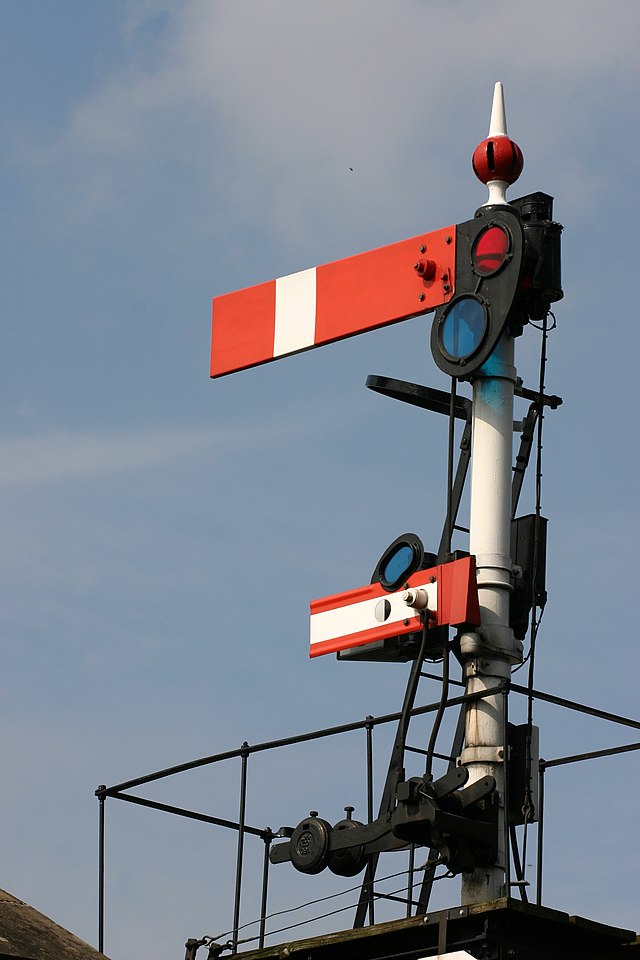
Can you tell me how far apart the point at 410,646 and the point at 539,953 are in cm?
244

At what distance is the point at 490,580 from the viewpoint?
1186 cm

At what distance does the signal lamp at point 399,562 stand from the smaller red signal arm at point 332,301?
1.74 metres

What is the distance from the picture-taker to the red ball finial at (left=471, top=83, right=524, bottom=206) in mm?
12727

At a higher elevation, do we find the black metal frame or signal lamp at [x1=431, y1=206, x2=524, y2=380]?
signal lamp at [x1=431, y1=206, x2=524, y2=380]

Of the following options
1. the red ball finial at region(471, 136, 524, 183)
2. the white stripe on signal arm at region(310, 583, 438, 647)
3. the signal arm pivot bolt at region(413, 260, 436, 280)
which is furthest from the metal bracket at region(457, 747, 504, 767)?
the red ball finial at region(471, 136, 524, 183)

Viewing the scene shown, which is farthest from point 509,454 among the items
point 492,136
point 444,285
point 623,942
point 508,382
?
point 623,942

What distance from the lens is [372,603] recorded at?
1202 cm

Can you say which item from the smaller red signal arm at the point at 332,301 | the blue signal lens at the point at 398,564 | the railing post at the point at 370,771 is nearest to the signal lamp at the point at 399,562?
the blue signal lens at the point at 398,564

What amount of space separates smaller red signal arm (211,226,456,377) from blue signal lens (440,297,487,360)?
18 cm

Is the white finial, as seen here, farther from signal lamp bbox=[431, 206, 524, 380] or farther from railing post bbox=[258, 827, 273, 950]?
railing post bbox=[258, 827, 273, 950]

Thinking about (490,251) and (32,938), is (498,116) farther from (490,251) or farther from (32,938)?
(32,938)

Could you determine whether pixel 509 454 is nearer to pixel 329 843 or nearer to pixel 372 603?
pixel 372 603

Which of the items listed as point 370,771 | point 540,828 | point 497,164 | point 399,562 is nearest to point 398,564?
point 399,562

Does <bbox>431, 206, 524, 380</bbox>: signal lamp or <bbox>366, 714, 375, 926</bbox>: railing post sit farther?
<bbox>431, 206, 524, 380</bbox>: signal lamp
